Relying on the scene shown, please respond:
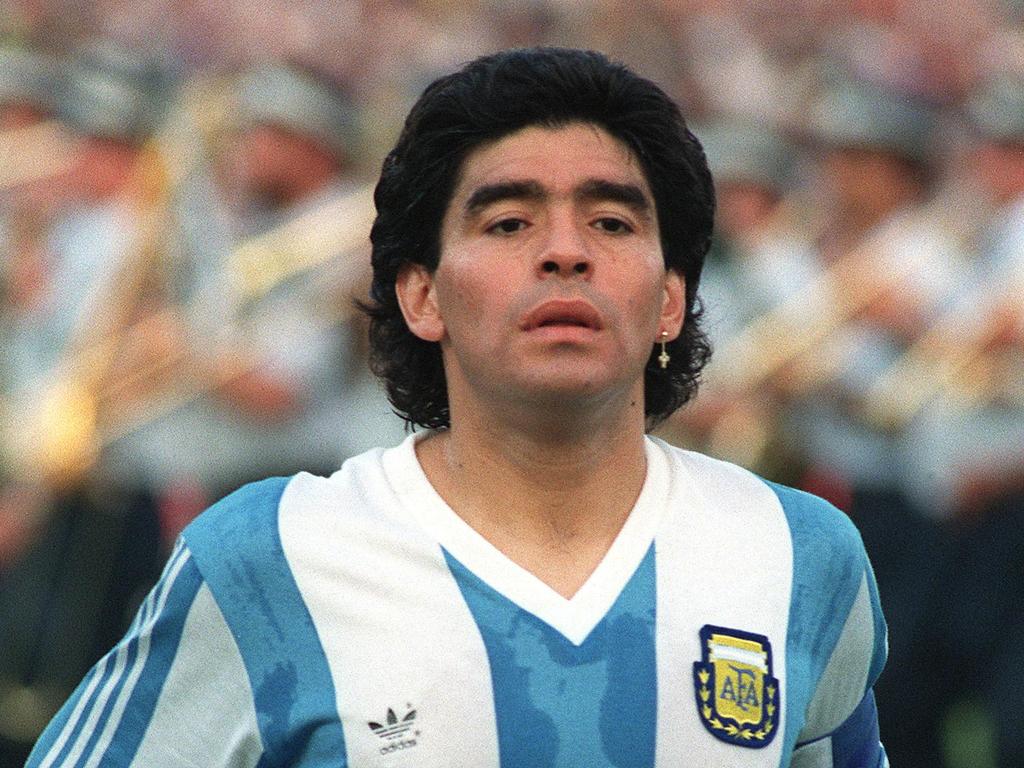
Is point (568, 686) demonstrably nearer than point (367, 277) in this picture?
Yes

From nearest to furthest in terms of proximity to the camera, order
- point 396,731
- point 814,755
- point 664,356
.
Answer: point 396,731, point 814,755, point 664,356

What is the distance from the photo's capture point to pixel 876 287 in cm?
709

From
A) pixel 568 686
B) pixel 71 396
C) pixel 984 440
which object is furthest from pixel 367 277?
pixel 568 686

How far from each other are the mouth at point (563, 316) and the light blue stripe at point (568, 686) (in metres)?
0.35

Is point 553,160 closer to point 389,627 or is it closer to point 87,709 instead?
point 389,627

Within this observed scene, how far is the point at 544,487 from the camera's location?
3145 mm

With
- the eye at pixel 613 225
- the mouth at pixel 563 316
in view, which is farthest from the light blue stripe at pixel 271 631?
the eye at pixel 613 225

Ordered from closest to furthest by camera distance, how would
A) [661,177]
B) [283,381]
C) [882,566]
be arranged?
[661,177]
[882,566]
[283,381]

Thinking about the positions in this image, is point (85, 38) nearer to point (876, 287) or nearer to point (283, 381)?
point (283, 381)

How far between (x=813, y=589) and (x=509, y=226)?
672 mm

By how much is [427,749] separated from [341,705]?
0.13 meters

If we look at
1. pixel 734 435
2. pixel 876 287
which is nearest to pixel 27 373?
pixel 734 435

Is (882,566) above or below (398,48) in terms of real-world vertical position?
below

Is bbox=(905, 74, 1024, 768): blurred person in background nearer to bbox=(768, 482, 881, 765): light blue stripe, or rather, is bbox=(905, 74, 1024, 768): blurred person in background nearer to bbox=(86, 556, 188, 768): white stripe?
bbox=(768, 482, 881, 765): light blue stripe
